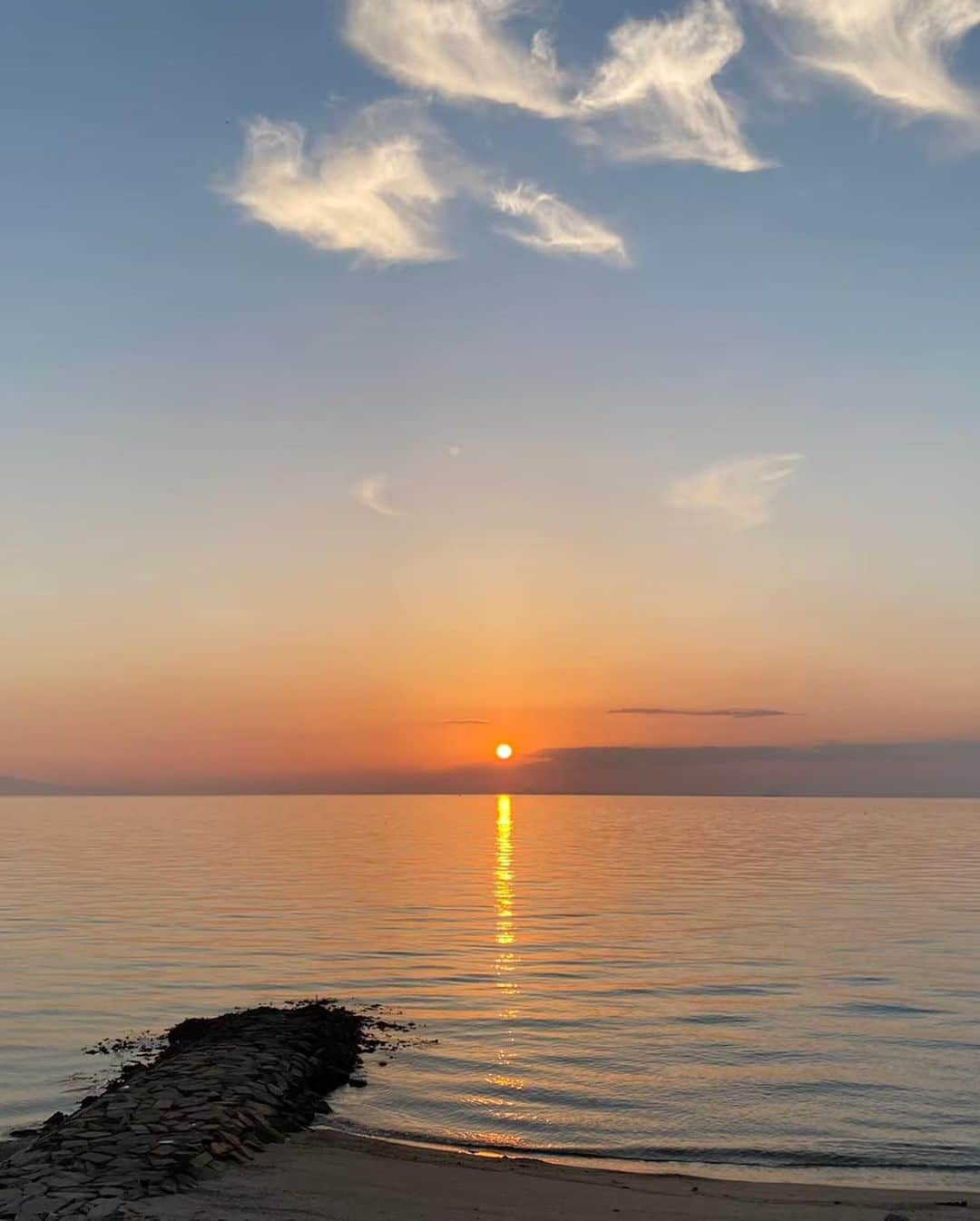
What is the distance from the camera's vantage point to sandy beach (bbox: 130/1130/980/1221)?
17.1m

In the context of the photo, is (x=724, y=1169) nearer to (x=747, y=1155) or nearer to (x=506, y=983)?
(x=747, y=1155)

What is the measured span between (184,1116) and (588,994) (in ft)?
67.3

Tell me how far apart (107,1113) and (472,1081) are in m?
9.66

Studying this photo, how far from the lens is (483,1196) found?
1836 centimetres

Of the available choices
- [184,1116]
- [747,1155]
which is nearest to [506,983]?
[747,1155]

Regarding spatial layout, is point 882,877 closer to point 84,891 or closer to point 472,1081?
point 84,891

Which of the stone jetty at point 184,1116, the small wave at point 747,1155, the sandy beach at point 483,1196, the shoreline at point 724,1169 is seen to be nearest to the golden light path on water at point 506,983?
the small wave at point 747,1155

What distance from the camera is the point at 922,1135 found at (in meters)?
23.0

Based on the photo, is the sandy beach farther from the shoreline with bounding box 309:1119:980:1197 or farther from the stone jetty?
the stone jetty

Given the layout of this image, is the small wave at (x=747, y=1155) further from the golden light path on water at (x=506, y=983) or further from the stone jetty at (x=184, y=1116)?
the golden light path on water at (x=506, y=983)

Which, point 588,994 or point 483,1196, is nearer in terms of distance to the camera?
point 483,1196

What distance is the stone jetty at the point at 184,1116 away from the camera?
16766 millimetres

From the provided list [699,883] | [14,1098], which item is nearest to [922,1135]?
[14,1098]

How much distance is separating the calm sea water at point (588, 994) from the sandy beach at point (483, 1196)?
74.2 inches
